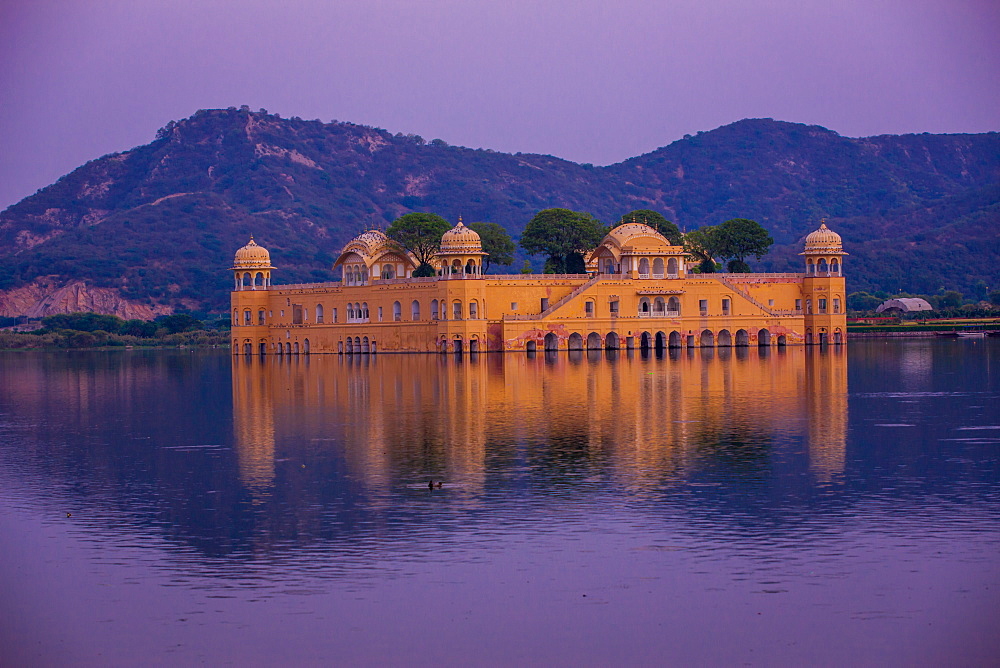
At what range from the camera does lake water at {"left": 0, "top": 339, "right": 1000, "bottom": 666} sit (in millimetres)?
13102

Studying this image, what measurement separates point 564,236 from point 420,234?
29.4 ft

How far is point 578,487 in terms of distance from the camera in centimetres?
2075

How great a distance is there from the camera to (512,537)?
17.1 m

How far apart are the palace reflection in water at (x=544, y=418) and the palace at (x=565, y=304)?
53.3ft

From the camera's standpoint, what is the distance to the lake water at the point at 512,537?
13102mm

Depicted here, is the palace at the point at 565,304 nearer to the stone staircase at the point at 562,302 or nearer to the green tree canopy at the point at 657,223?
the stone staircase at the point at 562,302

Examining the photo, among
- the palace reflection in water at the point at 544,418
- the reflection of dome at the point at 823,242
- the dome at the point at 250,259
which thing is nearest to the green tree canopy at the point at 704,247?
the reflection of dome at the point at 823,242

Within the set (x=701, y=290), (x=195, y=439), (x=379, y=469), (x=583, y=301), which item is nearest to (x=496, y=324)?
(x=583, y=301)

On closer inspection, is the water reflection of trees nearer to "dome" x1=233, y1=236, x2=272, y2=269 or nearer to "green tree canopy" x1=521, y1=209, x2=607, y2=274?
"green tree canopy" x1=521, y1=209, x2=607, y2=274

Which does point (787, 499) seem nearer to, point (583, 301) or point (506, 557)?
point (506, 557)

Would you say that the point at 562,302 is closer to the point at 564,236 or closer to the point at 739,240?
the point at 564,236

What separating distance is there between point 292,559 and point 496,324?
189 feet

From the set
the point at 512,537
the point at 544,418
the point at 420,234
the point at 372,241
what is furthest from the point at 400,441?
the point at 420,234

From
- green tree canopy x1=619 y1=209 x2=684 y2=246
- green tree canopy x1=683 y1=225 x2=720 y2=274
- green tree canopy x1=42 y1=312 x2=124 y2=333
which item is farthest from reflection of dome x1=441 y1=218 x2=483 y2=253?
green tree canopy x1=42 y1=312 x2=124 y2=333
